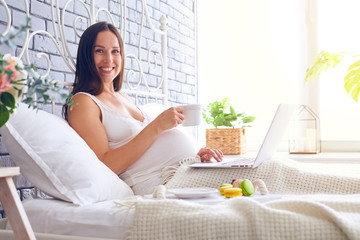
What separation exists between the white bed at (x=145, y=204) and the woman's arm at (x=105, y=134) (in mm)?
133

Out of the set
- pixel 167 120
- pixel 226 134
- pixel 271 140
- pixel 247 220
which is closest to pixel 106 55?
pixel 167 120

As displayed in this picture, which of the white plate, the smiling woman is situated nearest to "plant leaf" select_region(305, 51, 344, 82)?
the smiling woman

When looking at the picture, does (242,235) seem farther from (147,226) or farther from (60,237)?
(60,237)

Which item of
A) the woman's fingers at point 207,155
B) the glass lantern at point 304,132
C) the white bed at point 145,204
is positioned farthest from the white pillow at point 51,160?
the glass lantern at point 304,132

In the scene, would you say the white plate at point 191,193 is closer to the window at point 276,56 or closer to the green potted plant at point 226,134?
the green potted plant at point 226,134

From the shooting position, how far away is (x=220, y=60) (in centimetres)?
375

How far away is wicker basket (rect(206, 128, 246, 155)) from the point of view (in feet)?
10.5

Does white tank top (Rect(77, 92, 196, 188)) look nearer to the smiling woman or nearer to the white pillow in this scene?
the smiling woman

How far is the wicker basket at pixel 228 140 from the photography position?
319 cm

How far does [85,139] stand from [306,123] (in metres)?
2.13

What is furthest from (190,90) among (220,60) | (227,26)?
(227,26)

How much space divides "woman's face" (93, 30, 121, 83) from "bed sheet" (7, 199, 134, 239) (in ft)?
2.43

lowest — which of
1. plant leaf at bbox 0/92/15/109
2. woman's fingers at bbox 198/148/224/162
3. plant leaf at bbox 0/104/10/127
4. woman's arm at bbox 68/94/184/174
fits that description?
woman's fingers at bbox 198/148/224/162

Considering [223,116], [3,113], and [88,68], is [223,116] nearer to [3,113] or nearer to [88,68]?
[88,68]
